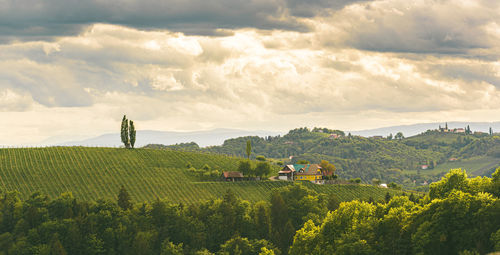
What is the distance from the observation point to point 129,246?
130375 mm

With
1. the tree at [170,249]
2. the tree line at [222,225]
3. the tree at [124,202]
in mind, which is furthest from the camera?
the tree at [124,202]

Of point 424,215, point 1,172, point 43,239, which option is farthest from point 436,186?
point 1,172

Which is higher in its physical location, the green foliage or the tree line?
the green foliage

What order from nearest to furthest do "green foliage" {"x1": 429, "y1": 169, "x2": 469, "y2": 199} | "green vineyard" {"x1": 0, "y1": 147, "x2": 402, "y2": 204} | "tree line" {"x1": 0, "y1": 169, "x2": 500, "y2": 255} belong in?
"tree line" {"x1": 0, "y1": 169, "x2": 500, "y2": 255} < "green foliage" {"x1": 429, "y1": 169, "x2": 469, "y2": 199} < "green vineyard" {"x1": 0, "y1": 147, "x2": 402, "y2": 204}

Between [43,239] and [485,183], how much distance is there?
3713 inches

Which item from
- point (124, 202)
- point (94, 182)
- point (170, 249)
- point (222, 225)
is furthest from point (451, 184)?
point (94, 182)

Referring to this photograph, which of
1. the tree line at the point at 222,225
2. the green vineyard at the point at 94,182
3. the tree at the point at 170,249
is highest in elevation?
the green vineyard at the point at 94,182

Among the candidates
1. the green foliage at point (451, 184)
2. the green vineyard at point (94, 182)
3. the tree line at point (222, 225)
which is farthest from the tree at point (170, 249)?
the green foliage at point (451, 184)

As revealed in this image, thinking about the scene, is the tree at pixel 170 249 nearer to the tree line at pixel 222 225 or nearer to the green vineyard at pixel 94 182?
the tree line at pixel 222 225

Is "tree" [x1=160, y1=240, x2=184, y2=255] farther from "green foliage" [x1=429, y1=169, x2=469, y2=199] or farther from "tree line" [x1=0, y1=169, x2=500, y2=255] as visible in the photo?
"green foliage" [x1=429, y1=169, x2=469, y2=199]

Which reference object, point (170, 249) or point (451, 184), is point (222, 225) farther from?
point (451, 184)

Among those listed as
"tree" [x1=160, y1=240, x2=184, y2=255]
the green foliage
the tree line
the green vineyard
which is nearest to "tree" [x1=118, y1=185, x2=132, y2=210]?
the tree line

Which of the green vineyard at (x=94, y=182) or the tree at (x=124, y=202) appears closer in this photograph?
→ the tree at (x=124, y=202)

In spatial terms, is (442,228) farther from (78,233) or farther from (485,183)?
(78,233)
